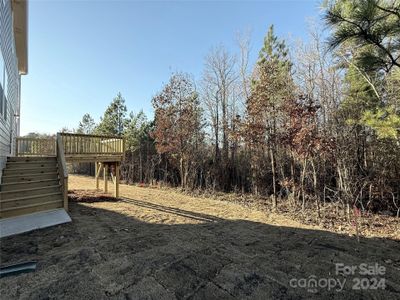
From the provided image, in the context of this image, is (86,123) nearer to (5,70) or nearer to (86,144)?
(86,144)

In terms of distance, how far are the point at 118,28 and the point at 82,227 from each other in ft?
25.1

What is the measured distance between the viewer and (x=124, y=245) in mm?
3695

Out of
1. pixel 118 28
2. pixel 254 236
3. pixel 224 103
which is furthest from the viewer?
pixel 224 103

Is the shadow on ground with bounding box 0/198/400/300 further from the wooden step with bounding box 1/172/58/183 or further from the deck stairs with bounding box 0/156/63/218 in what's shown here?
the wooden step with bounding box 1/172/58/183

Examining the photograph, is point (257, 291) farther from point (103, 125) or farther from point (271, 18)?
point (103, 125)

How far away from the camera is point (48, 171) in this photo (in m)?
6.57

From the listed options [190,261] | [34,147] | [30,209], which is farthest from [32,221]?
[34,147]

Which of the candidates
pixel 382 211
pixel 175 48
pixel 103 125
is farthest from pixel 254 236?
pixel 103 125

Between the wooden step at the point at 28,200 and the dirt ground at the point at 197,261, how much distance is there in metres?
1.19

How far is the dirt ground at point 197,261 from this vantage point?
2412 millimetres

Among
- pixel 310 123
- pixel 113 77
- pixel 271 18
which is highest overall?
pixel 271 18

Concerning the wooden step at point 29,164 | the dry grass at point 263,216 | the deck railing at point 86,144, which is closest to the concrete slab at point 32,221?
the dry grass at point 263,216

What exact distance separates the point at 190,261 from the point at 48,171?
5.67 meters

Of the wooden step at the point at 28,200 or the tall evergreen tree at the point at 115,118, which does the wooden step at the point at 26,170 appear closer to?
the wooden step at the point at 28,200
